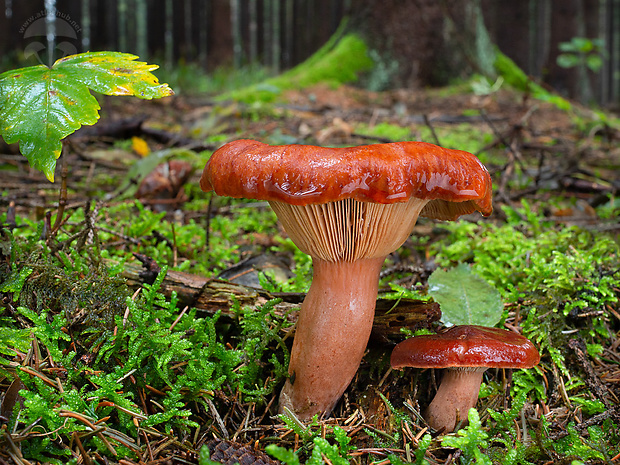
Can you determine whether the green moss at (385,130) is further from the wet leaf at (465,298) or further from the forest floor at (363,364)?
the wet leaf at (465,298)

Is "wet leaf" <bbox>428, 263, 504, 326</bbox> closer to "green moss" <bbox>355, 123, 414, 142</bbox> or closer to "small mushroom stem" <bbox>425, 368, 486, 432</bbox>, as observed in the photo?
"small mushroom stem" <bbox>425, 368, 486, 432</bbox>

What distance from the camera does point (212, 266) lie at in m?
2.85

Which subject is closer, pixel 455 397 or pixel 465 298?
pixel 455 397

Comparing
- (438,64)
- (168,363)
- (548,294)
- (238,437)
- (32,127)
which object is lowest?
(238,437)

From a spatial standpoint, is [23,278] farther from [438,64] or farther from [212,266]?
[438,64]

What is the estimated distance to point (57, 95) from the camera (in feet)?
5.24

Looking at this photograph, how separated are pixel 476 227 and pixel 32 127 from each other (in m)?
2.76

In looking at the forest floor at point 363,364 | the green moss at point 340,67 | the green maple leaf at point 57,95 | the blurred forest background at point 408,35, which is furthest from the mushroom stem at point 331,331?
the green moss at point 340,67

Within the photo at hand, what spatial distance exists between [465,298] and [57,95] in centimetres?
192

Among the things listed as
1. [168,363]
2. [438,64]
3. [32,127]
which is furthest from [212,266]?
[438,64]

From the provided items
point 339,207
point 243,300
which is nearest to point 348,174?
point 339,207

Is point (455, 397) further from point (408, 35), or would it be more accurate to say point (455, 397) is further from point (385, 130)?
point (408, 35)

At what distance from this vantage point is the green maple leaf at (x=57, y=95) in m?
1.52

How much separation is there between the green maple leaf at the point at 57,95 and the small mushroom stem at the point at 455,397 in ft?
5.27
